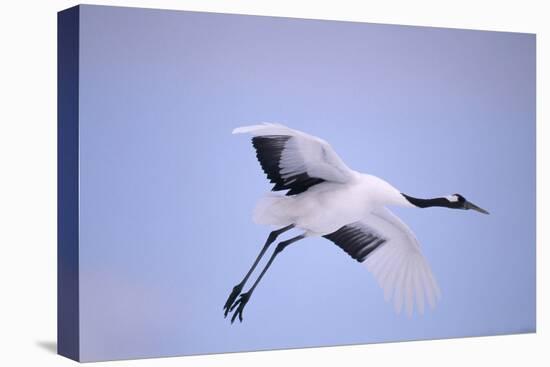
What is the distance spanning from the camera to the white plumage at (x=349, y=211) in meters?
7.31

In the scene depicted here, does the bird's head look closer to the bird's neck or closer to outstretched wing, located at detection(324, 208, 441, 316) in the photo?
the bird's neck

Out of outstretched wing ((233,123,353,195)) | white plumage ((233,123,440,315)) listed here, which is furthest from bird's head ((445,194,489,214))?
outstretched wing ((233,123,353,195))

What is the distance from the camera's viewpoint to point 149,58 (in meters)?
6.96

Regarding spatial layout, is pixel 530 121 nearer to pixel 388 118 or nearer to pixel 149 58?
pixel 388 118

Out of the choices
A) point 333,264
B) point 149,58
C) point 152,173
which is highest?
point 149,58

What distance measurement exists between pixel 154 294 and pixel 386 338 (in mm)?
1676

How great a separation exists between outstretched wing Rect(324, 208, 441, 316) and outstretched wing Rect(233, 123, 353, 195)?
398 millimetres

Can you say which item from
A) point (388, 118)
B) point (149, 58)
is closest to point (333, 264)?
point (388, 118)

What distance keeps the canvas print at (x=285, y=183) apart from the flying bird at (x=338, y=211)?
0.01 m

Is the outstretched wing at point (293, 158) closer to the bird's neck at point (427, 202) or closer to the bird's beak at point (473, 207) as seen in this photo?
the bird's neck at point (427, 202)

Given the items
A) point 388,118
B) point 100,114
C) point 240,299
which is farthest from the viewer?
point 388,118

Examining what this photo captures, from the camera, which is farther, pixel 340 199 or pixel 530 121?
pixel 530 121

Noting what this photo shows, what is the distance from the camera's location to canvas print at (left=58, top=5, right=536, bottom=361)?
686 cm

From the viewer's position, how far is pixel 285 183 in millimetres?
7375
